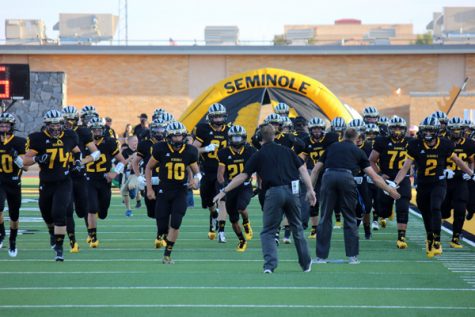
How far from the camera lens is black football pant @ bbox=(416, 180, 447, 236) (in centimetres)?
1409

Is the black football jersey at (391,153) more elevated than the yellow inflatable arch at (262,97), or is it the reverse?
the yellow inflatable arch at (262,97)

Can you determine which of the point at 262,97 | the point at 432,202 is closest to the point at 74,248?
the point at 432,202

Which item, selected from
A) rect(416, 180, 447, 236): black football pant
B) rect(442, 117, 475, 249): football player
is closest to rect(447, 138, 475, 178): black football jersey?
rect(442, 117, 475, 249): football player

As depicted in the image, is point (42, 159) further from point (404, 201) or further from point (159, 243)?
point (404, 201)

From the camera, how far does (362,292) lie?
1103cm

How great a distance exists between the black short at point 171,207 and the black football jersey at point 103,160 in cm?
196

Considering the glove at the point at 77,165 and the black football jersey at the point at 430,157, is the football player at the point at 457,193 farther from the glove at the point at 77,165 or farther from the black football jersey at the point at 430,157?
the glove at the point at 77,165

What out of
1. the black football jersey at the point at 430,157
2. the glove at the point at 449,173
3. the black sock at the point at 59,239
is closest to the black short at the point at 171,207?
the black sock at the point at 59,239

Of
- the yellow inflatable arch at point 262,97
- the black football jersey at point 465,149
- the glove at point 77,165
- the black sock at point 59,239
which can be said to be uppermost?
the yellow inflatable arch at point 262,97

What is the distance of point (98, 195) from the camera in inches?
612

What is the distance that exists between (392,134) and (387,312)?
6.20m

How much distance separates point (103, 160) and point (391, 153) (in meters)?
4.09

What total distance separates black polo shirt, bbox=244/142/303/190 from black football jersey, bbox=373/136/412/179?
3.59 meters

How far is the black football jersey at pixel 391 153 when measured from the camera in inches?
612
